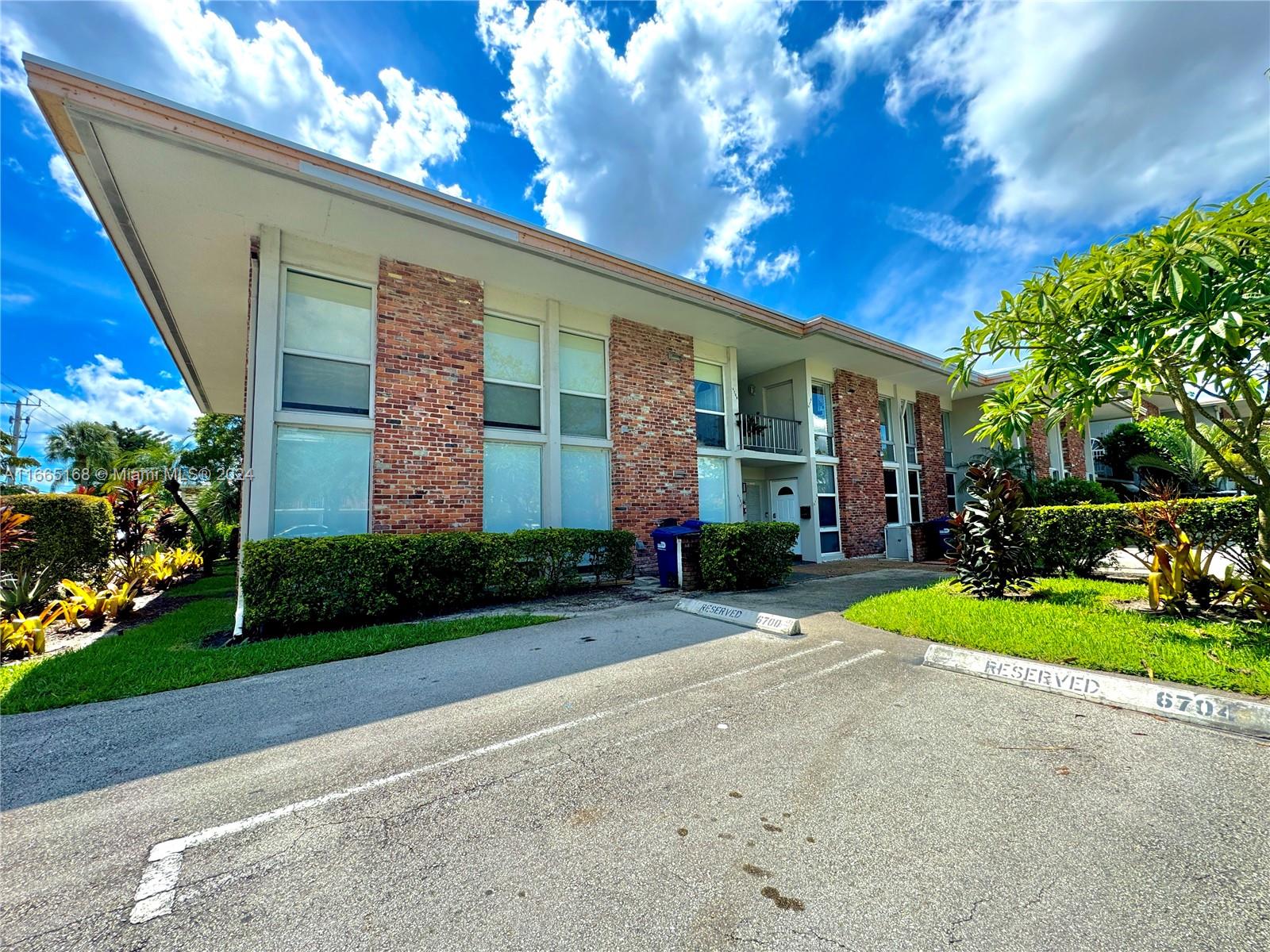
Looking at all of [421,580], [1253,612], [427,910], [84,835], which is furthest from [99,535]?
[1253,612]

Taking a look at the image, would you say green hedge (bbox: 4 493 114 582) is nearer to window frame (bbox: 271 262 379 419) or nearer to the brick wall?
window frame (bbox: 271 262 379 419)

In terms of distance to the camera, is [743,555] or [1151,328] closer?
[1151,328]

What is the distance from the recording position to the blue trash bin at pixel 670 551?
8.77m

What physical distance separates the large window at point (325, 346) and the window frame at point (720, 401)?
21.9ft

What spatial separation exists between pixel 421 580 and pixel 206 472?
71.2 ft

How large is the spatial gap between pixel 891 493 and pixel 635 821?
52.8 ft

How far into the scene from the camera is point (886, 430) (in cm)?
1655

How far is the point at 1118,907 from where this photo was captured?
1.77 m

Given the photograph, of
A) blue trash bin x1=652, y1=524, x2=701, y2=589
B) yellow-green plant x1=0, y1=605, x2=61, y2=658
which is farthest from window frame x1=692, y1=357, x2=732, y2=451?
yellow-green plant x1=0, y1=605, x2=61, y2=658

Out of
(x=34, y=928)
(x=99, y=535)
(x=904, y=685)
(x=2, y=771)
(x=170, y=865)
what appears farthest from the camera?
(x=99, y=535)

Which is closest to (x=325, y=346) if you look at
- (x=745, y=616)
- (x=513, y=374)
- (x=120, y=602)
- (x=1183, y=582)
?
(x=513, y=374)

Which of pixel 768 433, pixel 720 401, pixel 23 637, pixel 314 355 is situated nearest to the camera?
pixel 23 637

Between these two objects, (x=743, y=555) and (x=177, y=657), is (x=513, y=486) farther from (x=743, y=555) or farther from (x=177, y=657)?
(x=177, y=657)

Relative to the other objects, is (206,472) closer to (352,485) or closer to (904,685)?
(352,485)
